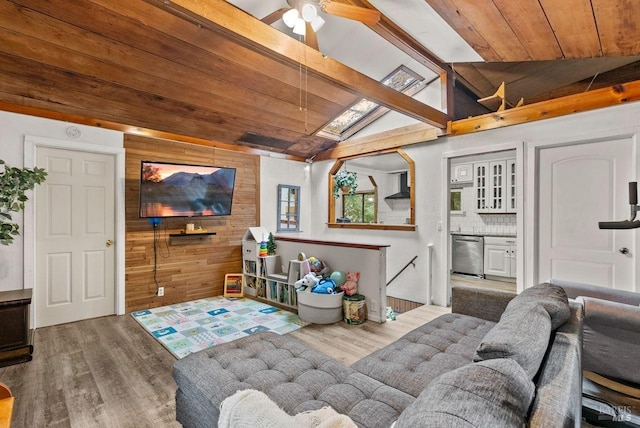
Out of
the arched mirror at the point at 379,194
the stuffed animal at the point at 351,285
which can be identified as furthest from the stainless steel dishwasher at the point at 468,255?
the stuffed animal at the point at 351,285

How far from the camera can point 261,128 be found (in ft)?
14.7

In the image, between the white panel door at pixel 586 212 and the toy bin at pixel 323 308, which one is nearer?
the white panel door at pixel 586 212

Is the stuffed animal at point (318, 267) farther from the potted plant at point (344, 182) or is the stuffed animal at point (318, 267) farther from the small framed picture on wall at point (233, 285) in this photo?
the potted plant at point (344, 182)

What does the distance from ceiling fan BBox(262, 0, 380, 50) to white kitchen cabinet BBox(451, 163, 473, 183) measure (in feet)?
15.9

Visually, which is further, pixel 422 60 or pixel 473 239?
pixel 473 239

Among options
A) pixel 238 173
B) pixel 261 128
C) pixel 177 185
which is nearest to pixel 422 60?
pixel 261 128

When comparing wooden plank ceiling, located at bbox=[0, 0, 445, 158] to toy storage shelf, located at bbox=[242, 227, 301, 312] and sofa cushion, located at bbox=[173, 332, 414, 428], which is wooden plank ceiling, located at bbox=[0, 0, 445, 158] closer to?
toy storage shelf, located at bbox=[242, 227, 301, 312]

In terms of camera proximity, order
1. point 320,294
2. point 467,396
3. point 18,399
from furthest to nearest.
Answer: point 320,294 → point 18,399 → point 467,396

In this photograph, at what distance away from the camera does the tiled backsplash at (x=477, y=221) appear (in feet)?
19.3

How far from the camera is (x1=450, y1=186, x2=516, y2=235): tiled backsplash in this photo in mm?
5875

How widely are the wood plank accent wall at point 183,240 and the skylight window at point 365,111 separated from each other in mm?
1491

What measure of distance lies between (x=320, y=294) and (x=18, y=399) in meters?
2.55

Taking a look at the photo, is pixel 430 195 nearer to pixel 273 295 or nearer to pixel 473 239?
pixel 473 239

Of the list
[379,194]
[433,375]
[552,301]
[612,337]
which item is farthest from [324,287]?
[379,194]
